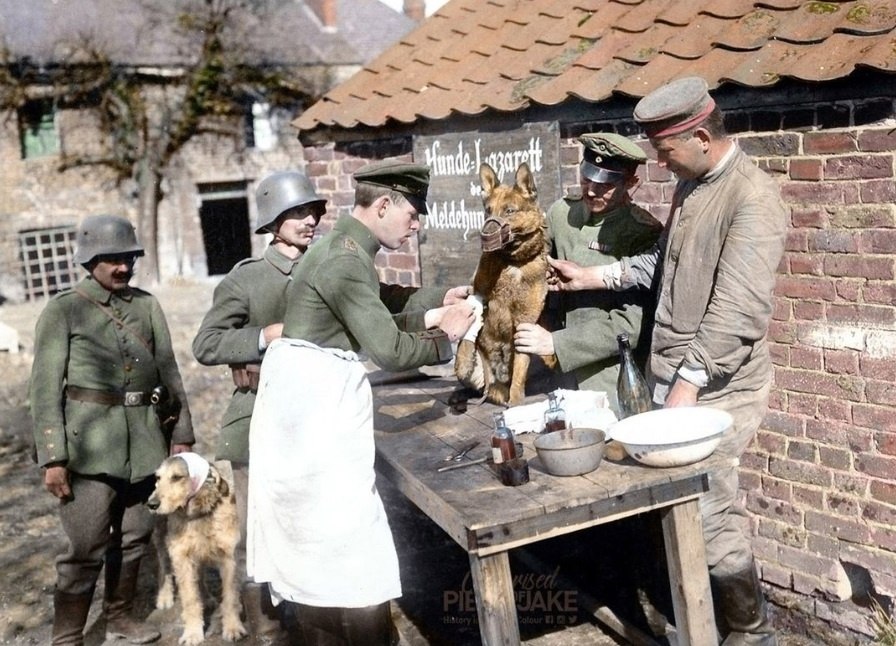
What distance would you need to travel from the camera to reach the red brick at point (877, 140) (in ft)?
12.6

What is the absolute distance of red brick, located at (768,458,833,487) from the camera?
Answer: 4379 mm

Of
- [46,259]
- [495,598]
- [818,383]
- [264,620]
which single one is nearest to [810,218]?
[818,383]

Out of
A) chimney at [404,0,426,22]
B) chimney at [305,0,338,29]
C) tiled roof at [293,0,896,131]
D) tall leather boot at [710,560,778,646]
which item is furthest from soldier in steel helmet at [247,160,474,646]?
chimney at [404,0,426,22]

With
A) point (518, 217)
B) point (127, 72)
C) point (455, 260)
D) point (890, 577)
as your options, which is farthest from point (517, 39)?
point (127, 72)

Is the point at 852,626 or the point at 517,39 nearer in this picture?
the point at 852,626

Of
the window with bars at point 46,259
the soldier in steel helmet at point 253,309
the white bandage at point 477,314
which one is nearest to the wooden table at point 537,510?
the white bandage at point 477,314

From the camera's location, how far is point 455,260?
6449mm

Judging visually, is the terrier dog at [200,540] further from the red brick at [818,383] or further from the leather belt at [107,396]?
the red brick at [818,383]

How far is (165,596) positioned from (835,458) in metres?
3.95

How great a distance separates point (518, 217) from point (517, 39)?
8.71ft

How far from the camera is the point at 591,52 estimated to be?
5316mm

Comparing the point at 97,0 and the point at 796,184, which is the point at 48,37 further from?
the point at 796,184

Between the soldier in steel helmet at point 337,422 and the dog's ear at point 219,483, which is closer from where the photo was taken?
the soldier in steel helmet at point 337,422

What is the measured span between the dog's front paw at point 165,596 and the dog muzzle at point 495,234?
3203mm
